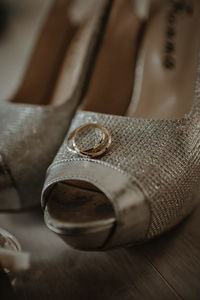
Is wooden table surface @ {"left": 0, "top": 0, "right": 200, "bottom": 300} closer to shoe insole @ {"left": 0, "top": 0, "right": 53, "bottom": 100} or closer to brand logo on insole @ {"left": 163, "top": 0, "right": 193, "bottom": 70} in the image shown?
brand logo on insole @ {"left": 163, "top": 0, "right": 193, "bottom": 70}

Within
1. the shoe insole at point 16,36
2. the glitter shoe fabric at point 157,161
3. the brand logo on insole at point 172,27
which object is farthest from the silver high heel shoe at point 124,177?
the shoe insole at point 16,36

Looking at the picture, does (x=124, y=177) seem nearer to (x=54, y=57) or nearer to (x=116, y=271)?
(x=116, y=271)

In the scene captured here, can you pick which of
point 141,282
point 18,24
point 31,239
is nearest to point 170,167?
point 141,282

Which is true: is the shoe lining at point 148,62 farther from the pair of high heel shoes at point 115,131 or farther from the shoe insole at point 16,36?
the shoe insole at point 16,36

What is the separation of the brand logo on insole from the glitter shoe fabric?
0.23 meters

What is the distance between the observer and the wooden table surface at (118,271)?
0.40m

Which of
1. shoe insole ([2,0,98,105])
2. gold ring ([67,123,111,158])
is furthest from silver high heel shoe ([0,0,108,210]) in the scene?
gold ring ([67,123,111,158])

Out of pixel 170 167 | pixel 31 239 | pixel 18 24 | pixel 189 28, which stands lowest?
pixel 31 239

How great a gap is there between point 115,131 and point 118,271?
21cm

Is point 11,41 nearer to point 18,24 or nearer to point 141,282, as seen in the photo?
point 18,24

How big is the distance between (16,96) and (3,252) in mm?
385

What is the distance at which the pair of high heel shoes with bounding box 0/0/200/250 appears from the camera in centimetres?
38

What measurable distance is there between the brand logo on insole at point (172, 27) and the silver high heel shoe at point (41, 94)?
6.4 inches

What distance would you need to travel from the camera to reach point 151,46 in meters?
0.70
